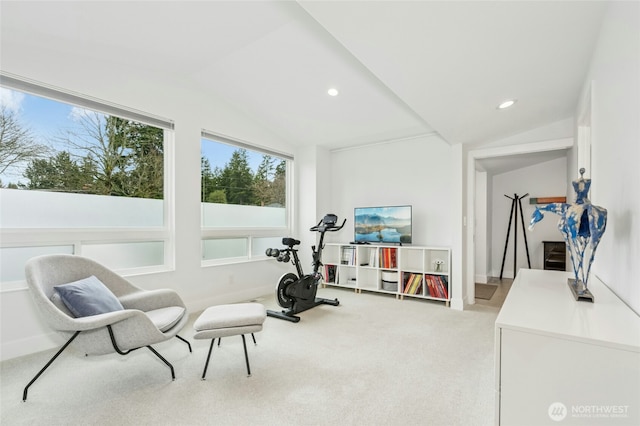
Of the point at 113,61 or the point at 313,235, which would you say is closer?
the point at 113,61

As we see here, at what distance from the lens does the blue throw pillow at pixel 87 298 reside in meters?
2.04

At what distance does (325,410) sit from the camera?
178 cm

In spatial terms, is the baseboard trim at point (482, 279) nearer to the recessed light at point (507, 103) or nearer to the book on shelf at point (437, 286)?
the book on shelf at point (437, 286)

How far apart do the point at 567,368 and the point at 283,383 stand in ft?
5.47

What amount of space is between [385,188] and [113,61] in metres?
Result: 3.85

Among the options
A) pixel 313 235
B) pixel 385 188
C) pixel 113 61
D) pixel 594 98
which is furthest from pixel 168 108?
pixel 594 98

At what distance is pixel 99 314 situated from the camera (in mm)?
2064

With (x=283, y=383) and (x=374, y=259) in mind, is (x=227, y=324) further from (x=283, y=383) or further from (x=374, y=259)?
(x=374, y=259)

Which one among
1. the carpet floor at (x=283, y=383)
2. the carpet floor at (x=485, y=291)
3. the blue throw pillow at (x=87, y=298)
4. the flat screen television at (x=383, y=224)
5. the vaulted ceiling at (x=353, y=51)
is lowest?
the carpet floor at (x=485, y=291)

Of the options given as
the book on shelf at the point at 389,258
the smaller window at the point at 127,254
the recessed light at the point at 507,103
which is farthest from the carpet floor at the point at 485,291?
the smaller window at the point at 127,254

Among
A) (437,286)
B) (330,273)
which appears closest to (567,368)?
(437,286)

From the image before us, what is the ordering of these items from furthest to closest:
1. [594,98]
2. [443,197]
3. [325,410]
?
[443,197] → [594,98] → [325,410]

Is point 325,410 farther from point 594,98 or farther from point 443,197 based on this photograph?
point 443,197

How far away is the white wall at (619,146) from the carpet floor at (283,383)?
1.04m
